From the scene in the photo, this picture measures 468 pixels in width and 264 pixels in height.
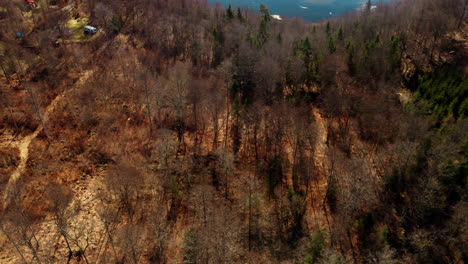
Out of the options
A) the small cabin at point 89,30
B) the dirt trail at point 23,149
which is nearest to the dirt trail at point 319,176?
the dirt trail at point 23,149

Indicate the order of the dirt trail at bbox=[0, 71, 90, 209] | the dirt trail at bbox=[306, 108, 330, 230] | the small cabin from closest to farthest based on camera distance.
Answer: the dirt trail at bbox=[306, 108, 330, 230] → the dirt trail at bbox=[0, 71, 90, 209] → the small cabin

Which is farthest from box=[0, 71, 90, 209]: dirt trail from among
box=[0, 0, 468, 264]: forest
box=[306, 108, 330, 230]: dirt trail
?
box=[306, 108, 330, 230]: dirt trail

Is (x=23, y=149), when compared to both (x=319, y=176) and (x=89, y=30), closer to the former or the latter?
(x=89, y=30)

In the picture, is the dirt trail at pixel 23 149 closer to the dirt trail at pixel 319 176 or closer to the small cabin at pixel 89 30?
the small cabin at pixel 89 30

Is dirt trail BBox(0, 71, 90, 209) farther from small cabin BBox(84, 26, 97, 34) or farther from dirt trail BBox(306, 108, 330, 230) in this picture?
dirt trail BBox(306, 108, 330, 230)

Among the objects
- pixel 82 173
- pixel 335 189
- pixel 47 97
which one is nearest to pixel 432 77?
pixel 335 189

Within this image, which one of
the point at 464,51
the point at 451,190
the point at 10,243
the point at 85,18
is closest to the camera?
the point at 10,243

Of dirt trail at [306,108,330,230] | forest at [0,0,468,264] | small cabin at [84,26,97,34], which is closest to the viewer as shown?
forest at [0,0,468,264]

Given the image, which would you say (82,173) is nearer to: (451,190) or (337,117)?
(337,117)
